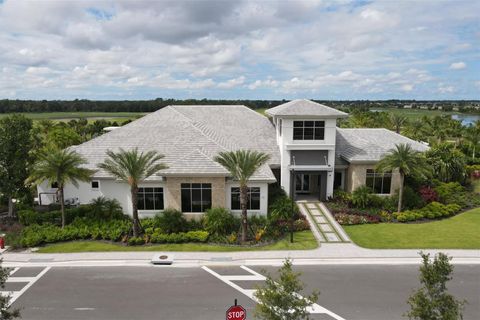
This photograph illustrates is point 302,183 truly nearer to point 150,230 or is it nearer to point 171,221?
point 171,221

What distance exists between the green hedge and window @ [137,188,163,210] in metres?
18.9

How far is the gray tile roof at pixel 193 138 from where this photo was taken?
26438mm

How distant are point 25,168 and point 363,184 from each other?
27.8 metres

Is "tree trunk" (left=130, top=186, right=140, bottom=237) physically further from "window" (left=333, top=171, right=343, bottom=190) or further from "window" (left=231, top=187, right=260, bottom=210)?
"window" (left=333, top=171, right=343, bottom=190)

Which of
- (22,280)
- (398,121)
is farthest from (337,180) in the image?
(398,121)

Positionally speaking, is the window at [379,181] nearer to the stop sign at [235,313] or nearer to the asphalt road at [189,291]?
the asphalt road at [189,291]

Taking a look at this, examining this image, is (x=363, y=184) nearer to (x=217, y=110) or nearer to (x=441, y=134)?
(x=217, y=110)

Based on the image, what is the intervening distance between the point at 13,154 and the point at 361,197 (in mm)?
28009

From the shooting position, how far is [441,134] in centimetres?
5431

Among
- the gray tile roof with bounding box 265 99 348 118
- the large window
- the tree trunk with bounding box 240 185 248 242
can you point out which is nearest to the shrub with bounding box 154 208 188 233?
the tree trunk with bounding box 240 185 248 242

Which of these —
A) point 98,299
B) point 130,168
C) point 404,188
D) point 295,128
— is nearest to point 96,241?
point 130,168

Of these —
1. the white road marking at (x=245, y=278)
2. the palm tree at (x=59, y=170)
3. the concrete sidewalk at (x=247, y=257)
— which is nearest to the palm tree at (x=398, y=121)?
the concrete sidewalk at (x=247, y=257)

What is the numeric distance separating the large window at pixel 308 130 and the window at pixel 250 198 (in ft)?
23.6

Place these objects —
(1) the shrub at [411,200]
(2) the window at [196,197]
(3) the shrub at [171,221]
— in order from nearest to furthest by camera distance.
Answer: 1. (3) the shrub at [171,221]
2. (2) the window at [196,197]
3. (1) the shrub at [411,200]
